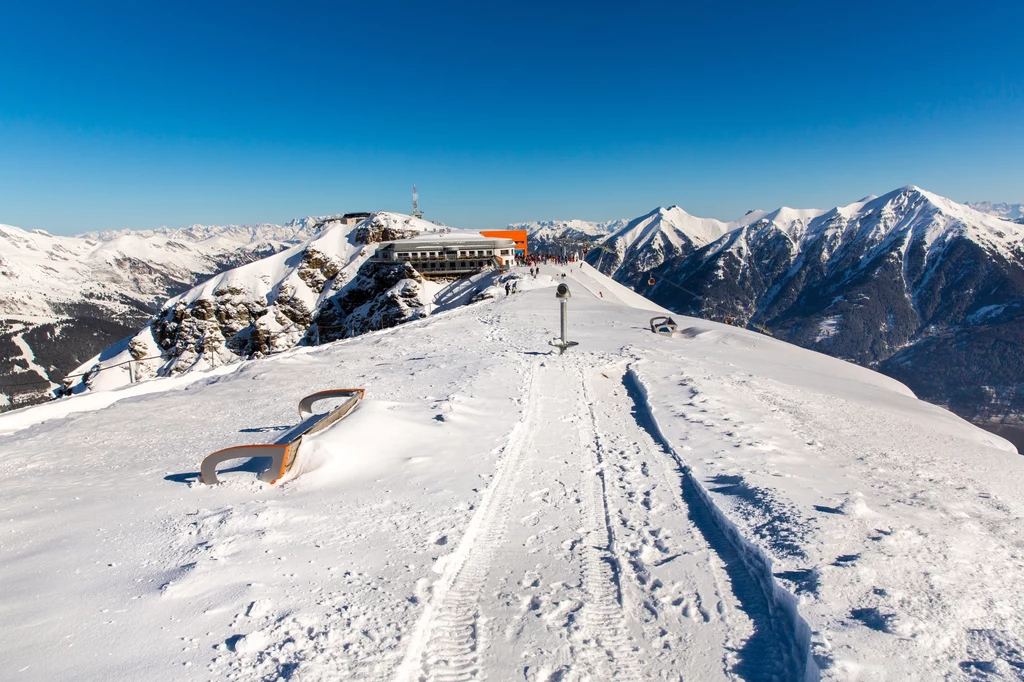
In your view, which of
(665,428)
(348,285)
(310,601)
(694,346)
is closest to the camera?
(310,601)

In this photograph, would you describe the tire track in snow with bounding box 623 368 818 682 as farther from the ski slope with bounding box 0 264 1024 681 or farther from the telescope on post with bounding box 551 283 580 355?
the telescope on post with bounding box 551 283 580 355

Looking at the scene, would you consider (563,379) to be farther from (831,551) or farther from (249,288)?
(249,288)

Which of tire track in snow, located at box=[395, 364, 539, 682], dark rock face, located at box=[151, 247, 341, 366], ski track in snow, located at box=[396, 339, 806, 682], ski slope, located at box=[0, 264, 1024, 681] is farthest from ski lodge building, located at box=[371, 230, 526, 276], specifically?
tire track in snow, located at box=[395, 364, 539, 682]

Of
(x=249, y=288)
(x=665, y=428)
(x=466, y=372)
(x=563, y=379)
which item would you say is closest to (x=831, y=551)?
(x=665, y=428)

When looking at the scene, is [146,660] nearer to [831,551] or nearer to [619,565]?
[619,565]

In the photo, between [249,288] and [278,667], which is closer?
[278,667]

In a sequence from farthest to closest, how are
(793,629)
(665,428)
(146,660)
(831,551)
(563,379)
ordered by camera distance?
(563,379) → (665,428) → (831,551) → (793,629) → (146,660)

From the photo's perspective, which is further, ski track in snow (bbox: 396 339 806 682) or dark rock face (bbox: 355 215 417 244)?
dark rock face (bbox: 355 215 417 244)
